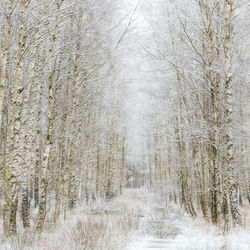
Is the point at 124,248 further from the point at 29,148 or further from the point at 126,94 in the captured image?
the point at 126,94

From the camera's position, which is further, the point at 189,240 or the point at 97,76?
the point at 97,76

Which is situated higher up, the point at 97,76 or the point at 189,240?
the point at 97,76

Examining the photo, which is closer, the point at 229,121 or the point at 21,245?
the point at 21,245

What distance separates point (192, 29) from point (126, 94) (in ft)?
44.1

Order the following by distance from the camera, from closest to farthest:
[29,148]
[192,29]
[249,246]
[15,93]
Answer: [249,246]
[15,93]
[29,148]
[192,29]

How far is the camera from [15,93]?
18.7 feet

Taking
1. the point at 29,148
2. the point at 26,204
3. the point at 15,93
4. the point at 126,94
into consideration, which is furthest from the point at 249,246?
the point at 126,94

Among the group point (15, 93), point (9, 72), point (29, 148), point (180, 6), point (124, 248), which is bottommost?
point (124, 248)

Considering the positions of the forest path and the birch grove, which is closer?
the forest path

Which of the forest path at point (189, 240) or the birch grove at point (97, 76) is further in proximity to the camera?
the birch grove at point (97, 76)

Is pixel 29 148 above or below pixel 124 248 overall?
above

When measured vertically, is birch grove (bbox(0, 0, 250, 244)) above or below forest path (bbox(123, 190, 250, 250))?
above

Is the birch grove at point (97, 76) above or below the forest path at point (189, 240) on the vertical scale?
above

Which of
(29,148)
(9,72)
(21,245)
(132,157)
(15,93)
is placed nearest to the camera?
(21,245)
